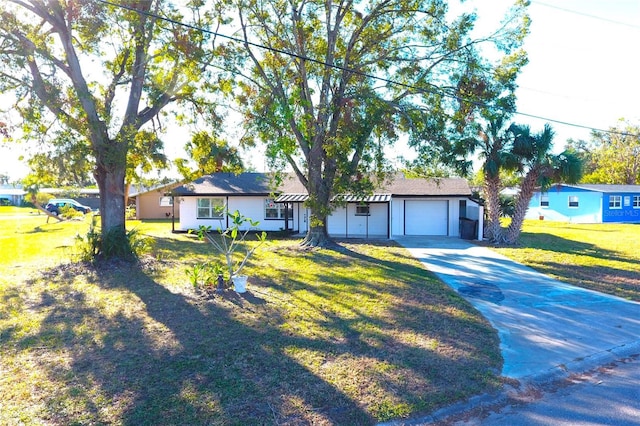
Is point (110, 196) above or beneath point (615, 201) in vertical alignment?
beneath

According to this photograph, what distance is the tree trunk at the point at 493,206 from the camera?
715 inches

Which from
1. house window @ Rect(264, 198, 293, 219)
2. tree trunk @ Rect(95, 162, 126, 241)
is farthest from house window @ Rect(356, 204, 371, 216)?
tree trunk @ Rect(95, 162, 126, 241)

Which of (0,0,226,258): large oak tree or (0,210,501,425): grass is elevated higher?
(0,0,226,258): large oak tree

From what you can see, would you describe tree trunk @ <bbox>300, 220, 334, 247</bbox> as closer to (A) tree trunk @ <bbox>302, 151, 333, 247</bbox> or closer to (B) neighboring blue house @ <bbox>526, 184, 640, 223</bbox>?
(A) tree trunk @ <bbox>302, 151, 333, 247</bbox>

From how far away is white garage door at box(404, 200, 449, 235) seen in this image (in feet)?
A: 73.2

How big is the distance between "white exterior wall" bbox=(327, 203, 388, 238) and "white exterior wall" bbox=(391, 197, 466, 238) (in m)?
0.45

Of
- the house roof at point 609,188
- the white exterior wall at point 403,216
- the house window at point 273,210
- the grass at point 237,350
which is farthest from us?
the house roof at point 609,188

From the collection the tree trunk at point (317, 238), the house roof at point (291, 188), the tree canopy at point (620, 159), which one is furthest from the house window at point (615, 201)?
the tree trunk at point (317, 238)

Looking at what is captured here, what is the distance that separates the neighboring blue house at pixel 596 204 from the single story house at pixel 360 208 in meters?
15.6

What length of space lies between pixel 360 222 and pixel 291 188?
4577 millimetres

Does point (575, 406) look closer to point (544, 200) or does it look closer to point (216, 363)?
point (216, 363)

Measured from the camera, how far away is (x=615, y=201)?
33500 mm

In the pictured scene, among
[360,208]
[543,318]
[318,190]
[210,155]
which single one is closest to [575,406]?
Answer: [543,318]

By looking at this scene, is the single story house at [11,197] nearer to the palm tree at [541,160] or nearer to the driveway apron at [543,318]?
the palm tree at [541,160]
